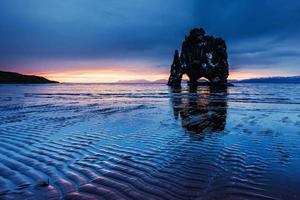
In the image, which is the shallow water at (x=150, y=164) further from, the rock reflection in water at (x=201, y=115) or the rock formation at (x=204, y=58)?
the rock formation at (x=204, y=58)

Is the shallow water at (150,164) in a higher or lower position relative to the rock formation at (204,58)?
lower

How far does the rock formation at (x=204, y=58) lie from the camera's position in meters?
106

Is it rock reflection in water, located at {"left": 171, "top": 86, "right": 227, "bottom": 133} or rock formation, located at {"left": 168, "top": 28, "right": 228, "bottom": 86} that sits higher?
rock formation, located at {"left": 168, "top": 28, "right": 228, "bottom": 86}

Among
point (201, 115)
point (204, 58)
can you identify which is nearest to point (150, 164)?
point (201, 115)

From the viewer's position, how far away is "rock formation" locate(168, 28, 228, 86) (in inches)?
4188

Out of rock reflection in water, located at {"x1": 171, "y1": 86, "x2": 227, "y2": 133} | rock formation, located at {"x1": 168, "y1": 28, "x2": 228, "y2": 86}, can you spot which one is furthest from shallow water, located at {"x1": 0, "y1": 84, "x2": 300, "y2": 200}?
rock formation, located at {"x1": 168, "y1": 28, "x2": 228, "y2": 86}

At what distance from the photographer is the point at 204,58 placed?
106375 millimetres

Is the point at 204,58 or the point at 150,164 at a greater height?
the point at 204,58

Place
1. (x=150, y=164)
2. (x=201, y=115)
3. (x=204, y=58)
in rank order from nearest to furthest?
(x=150, y=164)
(x=201, y=115)
(x=204, y=58)

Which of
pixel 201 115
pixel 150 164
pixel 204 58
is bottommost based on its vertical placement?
pixel 201 115

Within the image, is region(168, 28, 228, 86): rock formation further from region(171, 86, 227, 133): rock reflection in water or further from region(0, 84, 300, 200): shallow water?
region(0, 84, 300, 200): shallow water

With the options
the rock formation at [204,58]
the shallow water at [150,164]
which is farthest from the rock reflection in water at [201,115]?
the rock formation at [204,58]

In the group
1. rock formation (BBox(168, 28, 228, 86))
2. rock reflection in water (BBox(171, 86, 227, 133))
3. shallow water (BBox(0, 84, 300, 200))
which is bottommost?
rock reflection in water (BBox(171, 86, 227, 133))

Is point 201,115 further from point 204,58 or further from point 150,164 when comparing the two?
point 204,58
